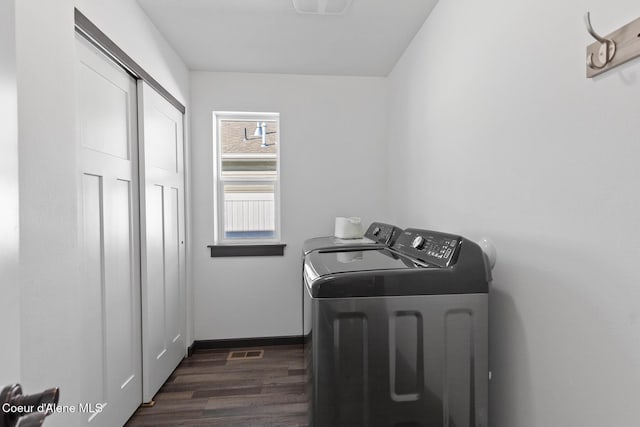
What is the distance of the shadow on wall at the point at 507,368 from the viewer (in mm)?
1158

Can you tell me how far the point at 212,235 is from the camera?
9.16ft

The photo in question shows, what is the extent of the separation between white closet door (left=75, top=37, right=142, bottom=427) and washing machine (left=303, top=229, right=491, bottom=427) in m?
1.02

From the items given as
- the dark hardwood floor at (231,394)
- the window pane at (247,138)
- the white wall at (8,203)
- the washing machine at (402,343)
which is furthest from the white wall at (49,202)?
the window pane at (247,138)

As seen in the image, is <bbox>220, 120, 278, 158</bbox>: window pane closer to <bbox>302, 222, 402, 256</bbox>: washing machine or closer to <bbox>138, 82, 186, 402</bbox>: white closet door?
<bbox>138, 82, 186, 402</bbox>: white closet door

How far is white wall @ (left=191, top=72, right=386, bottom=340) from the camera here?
277 cm

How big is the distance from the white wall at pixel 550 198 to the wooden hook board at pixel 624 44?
24 millimetres

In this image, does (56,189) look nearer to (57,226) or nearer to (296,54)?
(57,226)

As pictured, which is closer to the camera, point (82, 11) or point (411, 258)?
point (82, 11)

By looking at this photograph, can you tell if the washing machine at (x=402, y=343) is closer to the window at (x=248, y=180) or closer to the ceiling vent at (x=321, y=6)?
the ceiling vent at (x=321, y=6)

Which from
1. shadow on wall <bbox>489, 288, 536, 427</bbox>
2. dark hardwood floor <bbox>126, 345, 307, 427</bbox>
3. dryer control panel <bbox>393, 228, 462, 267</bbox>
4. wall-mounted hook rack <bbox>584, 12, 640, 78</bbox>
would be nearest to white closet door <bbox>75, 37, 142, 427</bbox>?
dark hardwood floor <bbox>126, 345, 307, 427</bbox>

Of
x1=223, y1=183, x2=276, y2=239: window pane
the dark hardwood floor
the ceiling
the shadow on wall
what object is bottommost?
the dark hardwood floor

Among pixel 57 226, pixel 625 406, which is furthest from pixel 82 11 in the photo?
pixel 625 406

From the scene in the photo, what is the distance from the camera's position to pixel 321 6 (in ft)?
5.87

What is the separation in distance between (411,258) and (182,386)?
6.09 feet
